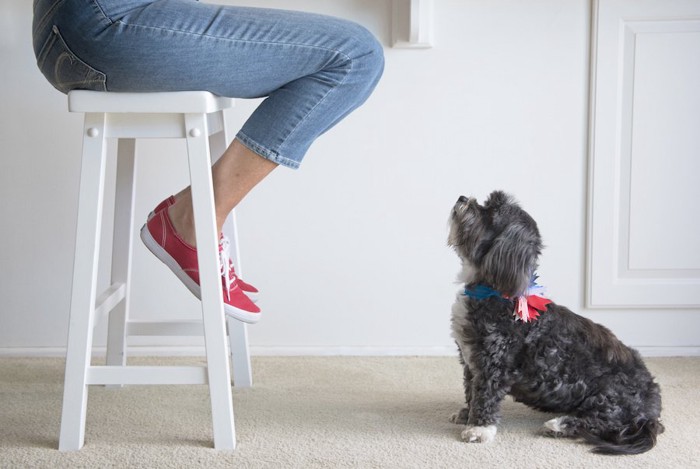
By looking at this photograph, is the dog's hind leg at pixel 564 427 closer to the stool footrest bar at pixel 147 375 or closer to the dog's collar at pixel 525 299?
the dog's collar at pixel 525 299

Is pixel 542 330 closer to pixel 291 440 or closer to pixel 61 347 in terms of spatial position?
pixel 291 440

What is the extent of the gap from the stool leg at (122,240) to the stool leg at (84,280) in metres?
0.31

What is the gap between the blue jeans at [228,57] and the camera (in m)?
1.27

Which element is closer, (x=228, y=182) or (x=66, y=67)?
(x=66, y=67)

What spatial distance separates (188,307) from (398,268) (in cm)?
54

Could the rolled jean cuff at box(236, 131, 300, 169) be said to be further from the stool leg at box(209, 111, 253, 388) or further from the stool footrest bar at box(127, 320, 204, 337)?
the stool footrest bar at box(127, 320, 204, 337)

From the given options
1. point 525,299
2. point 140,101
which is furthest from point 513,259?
point 140,101

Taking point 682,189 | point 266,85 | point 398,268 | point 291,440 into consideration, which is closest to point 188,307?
point 398,268

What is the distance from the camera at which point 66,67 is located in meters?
1.33

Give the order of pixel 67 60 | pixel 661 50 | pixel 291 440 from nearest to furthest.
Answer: pixel 67 60, pixel 291 440, pixel 661 50

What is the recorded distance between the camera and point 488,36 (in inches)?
78.6

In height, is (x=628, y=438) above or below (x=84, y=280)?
below

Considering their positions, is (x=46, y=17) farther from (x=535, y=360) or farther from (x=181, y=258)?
(x=535, y=360)

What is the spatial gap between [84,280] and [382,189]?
0.86 metres
